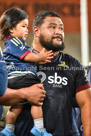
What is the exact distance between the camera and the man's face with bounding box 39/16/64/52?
7.77ft

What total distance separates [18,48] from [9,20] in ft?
1.10

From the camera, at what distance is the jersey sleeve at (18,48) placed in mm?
2214

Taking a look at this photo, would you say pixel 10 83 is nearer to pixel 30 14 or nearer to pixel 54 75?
pixel 54 75

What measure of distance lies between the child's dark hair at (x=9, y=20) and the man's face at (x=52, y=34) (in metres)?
0.21

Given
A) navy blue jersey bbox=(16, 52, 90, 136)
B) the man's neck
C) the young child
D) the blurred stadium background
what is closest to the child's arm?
the young child

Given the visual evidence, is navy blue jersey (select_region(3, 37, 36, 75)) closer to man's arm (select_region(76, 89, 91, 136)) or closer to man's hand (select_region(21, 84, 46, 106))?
man's hand (select_region(21, 84, 46, 106))


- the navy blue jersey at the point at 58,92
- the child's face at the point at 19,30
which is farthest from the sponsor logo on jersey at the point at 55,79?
the child's face at the point at 19,30

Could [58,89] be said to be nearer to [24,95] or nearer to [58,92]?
[58,92]

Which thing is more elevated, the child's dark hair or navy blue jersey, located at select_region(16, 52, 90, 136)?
the child's dark hair

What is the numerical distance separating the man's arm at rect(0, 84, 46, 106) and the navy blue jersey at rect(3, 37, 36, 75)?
6.1 inches

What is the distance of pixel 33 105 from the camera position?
6.97 ft

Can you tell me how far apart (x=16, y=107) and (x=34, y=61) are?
1.23 ft

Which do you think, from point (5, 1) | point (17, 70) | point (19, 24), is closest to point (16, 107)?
point (17, 70)

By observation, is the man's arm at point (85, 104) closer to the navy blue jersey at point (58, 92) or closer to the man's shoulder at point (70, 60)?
the navy blue jersey at point (58, 92)
